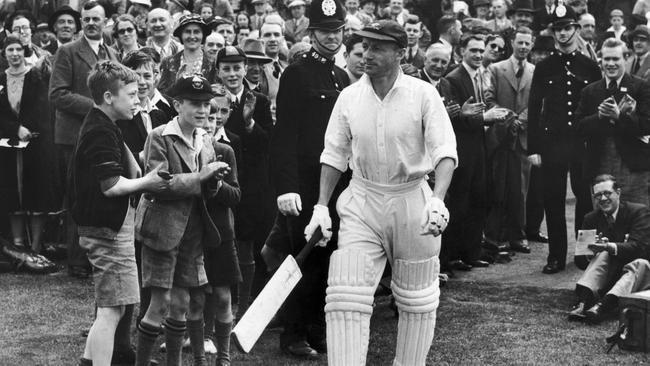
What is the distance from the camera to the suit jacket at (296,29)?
53.4 feet

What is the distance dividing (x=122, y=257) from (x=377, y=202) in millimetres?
1413

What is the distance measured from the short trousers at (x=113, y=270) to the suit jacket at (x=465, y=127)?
4.73m

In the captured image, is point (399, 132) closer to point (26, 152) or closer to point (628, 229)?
point (628, 229)

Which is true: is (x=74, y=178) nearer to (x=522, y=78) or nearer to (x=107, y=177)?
(x=107, y=177)

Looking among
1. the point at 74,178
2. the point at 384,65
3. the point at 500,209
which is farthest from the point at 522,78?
the point at 74,178

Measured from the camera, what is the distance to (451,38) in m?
14.9

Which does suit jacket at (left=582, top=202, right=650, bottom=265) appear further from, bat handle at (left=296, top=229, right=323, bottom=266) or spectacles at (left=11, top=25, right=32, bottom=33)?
spectacles at (left=11, top=25, right=32, bottom=33)

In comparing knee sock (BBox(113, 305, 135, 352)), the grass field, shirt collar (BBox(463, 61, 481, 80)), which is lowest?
the grass field

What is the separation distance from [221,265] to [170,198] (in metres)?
0.78

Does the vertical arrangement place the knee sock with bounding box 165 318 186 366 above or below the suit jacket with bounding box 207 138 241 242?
below

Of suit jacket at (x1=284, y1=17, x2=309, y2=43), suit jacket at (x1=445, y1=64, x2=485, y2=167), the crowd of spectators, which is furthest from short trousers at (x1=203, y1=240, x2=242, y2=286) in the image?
suit jacket at (x1=284, y1=17, x2=309, y2=43)

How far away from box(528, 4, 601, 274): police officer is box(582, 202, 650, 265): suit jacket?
4.17 ft

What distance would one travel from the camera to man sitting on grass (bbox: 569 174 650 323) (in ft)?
29.0

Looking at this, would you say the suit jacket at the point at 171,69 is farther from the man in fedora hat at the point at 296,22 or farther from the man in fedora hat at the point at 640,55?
the man in fedora hat at the point at 296,22
